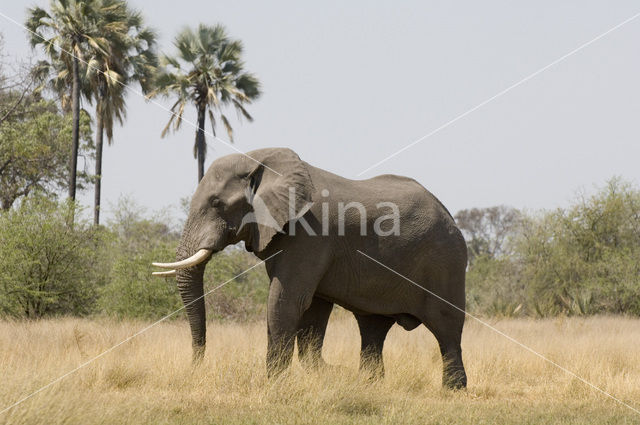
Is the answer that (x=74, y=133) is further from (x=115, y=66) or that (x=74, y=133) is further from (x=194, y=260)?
(x=194, y=260)

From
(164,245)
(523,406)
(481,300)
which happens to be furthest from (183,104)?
(523,406)

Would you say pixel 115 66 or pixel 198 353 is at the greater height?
pixel 115 66

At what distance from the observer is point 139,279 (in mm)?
15844

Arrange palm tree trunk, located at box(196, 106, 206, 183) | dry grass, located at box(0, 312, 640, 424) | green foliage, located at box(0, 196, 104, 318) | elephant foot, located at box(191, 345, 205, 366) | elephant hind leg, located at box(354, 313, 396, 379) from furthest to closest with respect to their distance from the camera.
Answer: palm tree trunk, located at box(196, 106, 206, 183), green foliage, located at box(0, 196, 104, 318), elephant hind leg, located at box(354, 313, 396, 379), elephant foot, located at box(191, 345, 205, 366), dry grass, located at box(0, 312, 640, 424)

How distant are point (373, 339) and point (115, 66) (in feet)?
62.6

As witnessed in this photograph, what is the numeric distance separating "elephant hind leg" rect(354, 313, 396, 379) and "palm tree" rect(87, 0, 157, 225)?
1615cm

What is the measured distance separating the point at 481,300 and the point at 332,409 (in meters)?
17.1

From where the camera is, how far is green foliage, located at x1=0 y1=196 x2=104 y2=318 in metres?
14.9

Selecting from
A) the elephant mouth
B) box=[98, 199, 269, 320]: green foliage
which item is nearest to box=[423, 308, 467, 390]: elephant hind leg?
the elephant mouth

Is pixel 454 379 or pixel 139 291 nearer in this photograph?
pixel 454 379

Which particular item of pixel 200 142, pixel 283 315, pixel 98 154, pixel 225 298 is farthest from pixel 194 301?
pixel 98 154

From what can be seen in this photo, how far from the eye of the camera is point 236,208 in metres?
8.45

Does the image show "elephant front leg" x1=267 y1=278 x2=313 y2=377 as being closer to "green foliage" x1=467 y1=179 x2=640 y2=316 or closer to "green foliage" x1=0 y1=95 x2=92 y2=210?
"green foliage" x1=467 y1=179 x2=640 y2=316

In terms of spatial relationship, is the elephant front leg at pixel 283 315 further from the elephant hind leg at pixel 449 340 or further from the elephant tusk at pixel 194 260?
the elephant hind leg at pixel 449 340
